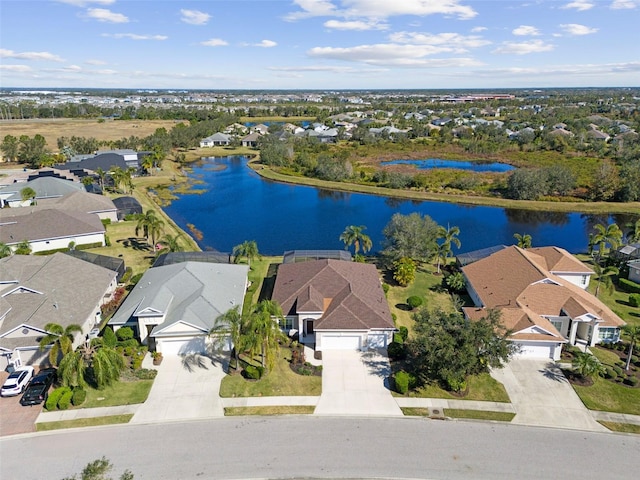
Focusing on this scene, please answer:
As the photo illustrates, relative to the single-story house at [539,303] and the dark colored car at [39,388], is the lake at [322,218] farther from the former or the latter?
the dark colored car at [39,388]

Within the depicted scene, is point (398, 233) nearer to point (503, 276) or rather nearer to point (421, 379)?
point (503, 276)

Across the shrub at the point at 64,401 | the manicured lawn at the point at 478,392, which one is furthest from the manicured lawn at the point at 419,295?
the shrub at the point at 64,401

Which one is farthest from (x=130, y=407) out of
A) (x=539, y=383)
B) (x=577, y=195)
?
(x=577, y=195)

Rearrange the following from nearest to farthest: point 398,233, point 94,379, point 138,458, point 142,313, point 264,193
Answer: point 138,458 → point 94,379 → point 142,313 → point 398,233 → point 264,193

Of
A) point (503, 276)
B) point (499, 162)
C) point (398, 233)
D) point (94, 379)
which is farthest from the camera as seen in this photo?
point (499, 162)

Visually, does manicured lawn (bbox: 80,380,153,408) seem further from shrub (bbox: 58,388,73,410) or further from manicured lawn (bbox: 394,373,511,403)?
manicured lawn (bbox: 394,373,511,403)

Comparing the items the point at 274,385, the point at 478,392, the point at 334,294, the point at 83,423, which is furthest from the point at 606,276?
the point at 83,423
